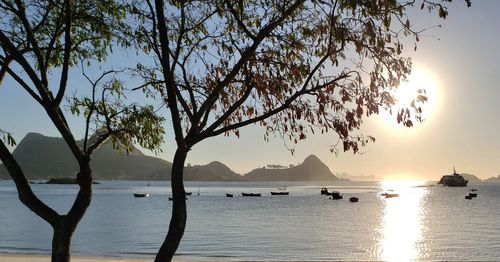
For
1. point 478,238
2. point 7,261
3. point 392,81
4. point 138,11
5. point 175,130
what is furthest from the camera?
point 478,238

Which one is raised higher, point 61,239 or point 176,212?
point 176,212

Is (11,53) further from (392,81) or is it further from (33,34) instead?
(392,81)

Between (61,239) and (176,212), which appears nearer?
(176,212)

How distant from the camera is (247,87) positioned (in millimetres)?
12078

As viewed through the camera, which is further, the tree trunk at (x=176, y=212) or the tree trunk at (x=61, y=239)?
the tree trunk at (x=61, y=239)

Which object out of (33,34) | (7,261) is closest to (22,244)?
(7,261)

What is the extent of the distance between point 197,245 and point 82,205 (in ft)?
120

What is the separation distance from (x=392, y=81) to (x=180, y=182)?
184 inches

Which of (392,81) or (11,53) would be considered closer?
(392,81)

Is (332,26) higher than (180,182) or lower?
higher

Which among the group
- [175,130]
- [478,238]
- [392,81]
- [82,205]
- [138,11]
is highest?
[138,11]

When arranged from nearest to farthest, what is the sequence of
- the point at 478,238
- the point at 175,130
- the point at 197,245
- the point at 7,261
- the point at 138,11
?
the point at 175,130 < the point at 138,11 < the point at 7,261 < the point at 197,245 < the point at 478,238

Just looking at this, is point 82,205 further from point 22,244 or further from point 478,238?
point 478,238

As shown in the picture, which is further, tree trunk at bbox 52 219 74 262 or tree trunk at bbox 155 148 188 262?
tree trunk at bbox 52 219 74 262
